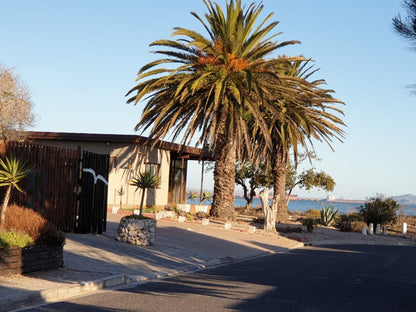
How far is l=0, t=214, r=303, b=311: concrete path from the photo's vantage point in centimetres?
967

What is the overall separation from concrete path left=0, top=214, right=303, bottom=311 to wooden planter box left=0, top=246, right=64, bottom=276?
153 millimetres

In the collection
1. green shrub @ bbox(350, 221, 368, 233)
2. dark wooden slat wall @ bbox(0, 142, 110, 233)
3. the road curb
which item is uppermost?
dark wooden slat wall @ bbox(0, 142, 110, 233)

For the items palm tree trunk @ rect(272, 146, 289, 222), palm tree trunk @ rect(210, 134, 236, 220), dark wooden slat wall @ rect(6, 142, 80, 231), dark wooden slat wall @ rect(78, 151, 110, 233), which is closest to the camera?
dark wooden slat wall @ rect(6, 142, 80, 231)

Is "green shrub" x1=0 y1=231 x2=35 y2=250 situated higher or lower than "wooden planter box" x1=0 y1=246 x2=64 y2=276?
higher

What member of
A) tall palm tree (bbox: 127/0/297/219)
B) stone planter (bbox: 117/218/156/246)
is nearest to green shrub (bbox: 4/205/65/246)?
stone planter (bbox: 117/218/156/246)

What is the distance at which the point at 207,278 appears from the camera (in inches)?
518

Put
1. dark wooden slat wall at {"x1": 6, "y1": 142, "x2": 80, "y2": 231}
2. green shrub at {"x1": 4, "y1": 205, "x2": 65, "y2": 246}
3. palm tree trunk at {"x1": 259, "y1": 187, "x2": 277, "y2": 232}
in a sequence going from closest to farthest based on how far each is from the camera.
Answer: green shrub at {"x1": 4, "y1": 205, "x2": 65, "y2": 246}, dark wooden slat wall at {"x1": 6, "y1": 142, "x2": 80, "y2": 231}, palm tree trunk at {"x1": 259, "y1": 187, "x2": 277, "y2": 232}

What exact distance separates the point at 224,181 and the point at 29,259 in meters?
19.1

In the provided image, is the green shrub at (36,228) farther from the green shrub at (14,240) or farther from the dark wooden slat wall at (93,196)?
the dark wooden slat wall at (93,196)

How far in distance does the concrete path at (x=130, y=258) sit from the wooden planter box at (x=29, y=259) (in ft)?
0.50

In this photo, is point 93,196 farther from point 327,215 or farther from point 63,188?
point 327,215

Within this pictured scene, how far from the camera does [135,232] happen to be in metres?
17.1

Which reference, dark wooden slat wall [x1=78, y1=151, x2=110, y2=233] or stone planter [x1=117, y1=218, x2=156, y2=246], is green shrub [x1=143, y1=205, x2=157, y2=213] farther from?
stone planter [x1=117, y1=218, x2=156, y2=246]

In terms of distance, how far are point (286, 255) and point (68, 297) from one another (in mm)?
11854
